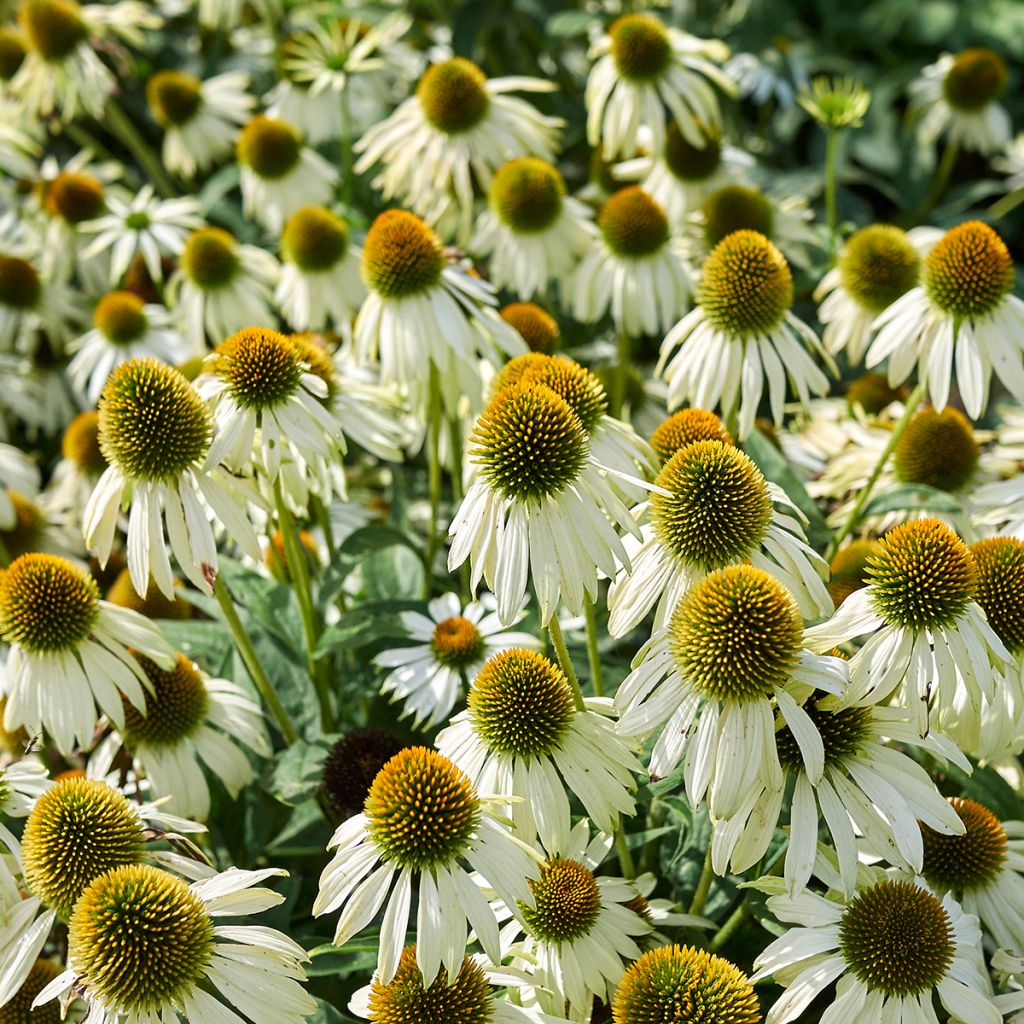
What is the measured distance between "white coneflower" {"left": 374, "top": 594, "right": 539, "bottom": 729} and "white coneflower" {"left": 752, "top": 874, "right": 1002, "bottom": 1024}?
2.27ft

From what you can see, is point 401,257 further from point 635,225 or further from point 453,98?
point 453,98

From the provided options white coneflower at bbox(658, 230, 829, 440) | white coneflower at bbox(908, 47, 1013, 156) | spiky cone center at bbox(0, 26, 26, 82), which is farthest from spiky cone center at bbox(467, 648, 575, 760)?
spiky cone center at bbox(0, 26, 26, 82)

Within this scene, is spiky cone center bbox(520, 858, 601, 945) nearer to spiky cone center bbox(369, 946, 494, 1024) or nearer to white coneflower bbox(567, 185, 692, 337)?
spiky cone center bbox(369, 946, 494, 1024)

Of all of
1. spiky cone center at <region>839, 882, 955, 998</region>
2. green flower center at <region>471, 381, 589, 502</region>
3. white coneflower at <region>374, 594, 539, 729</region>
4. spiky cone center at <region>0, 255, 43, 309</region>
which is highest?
green flower center at <region>471, 381, 589, 502</region>

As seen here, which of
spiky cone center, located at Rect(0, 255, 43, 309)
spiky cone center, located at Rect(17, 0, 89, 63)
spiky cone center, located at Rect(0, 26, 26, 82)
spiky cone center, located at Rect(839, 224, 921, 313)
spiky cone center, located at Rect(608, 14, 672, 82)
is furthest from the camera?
spiky cone center, located at Rect(0, 26, 26, 82)

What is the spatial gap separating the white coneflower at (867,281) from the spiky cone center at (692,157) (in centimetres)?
48

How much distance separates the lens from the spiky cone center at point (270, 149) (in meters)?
3.06

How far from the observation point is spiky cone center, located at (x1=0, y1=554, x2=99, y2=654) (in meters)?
1.78

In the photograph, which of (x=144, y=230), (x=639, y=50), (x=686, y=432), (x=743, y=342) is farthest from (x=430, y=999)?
(x=144, y=230)

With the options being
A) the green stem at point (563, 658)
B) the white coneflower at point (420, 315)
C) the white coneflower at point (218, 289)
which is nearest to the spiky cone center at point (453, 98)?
the white coneflower at point (218, 289)

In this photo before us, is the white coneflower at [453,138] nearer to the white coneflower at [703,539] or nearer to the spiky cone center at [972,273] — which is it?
the spiky cone center at [972,273]

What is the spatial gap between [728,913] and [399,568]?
0.93 m

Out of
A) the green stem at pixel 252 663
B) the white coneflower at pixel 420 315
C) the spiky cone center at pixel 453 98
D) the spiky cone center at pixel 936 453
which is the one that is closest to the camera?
the green stem at pixel 252 663

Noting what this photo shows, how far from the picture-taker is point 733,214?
2684mm
